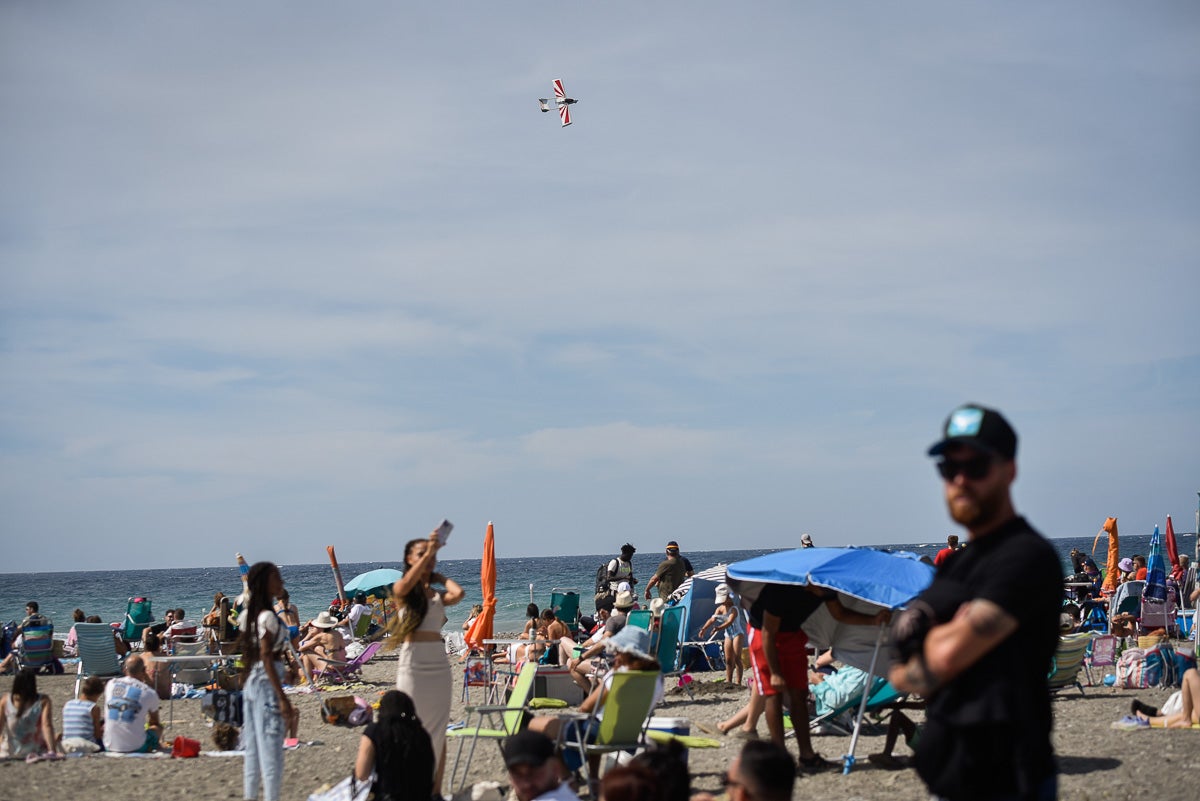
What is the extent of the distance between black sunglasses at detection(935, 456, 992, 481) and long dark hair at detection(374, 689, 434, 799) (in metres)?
3.77

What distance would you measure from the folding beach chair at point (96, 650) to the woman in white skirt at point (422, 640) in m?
8.56

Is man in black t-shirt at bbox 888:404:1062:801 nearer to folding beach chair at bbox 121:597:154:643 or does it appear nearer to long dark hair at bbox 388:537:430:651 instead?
long dark hair at bbox 388:537:430:651

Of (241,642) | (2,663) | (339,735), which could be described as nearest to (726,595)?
(339,735)

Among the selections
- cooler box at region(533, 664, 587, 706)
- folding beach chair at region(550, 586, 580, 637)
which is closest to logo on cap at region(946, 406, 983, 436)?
cooler box at region(533, 664, 587, 706)

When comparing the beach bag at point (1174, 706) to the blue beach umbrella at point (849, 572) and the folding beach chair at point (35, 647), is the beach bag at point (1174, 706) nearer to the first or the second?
the blue beach umbrella at point (849, 572)

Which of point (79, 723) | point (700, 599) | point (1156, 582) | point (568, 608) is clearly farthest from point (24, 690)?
point (1156, 582)

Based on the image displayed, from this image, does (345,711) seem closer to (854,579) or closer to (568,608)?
(854,579)

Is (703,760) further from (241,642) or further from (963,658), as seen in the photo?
(963,658)

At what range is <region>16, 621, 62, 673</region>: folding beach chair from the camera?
15117mm

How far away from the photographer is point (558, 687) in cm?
1016

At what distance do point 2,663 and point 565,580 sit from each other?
52.0 meters

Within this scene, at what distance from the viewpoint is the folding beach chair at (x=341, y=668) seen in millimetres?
13359

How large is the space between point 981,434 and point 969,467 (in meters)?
0.07

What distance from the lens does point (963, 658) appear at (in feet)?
7.13
